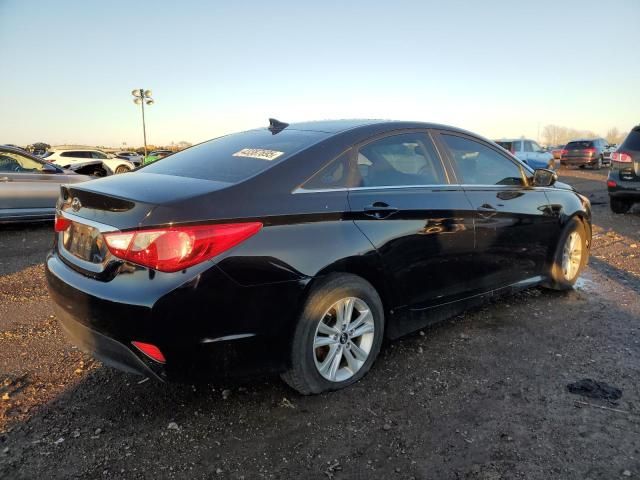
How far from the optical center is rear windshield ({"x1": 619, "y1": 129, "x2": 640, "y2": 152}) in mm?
8836

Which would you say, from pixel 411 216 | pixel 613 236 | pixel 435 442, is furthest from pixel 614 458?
pixel 613 236

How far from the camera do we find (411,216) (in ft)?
10.1

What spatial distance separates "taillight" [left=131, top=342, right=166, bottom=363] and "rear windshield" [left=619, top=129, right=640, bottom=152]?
371 inches

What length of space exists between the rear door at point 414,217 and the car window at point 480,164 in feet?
0.71

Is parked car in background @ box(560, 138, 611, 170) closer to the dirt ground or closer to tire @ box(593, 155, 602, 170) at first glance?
tire @ box(593, 155, 602, 170)

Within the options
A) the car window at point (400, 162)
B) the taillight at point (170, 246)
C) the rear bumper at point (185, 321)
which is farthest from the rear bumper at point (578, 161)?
the taillight at point (170, 246)

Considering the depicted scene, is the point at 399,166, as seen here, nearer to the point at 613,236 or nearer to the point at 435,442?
the point at 435,442

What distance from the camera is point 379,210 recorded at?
2.91 meters

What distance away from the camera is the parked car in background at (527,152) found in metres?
19.1

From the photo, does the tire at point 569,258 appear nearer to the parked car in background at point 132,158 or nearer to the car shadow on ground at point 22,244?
the car shadow on ground at point 22,244

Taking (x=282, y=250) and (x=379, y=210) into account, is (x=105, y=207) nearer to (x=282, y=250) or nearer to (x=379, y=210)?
(x=282, y=250)

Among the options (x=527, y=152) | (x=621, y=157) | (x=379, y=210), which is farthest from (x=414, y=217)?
(x=527, y=152)

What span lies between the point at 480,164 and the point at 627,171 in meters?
6.75

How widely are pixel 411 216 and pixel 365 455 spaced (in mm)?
1453
